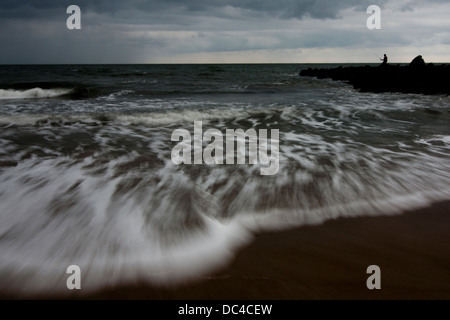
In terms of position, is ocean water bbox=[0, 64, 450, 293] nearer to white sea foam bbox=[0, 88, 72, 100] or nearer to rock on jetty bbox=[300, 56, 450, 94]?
rock on jetty bbox=[300, 56, 450, 94]

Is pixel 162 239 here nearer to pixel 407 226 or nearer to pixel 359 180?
pixel 407 226

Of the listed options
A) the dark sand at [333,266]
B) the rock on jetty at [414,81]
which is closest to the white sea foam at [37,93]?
the dark sand at [333,266]

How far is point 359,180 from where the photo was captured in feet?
10.9

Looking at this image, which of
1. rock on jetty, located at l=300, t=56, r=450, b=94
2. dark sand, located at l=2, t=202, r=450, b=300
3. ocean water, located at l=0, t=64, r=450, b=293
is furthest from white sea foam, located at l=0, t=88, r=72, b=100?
rock on jetty, located at l=300, t=56, r=450, b=94

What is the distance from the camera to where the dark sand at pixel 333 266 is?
66.1 inches

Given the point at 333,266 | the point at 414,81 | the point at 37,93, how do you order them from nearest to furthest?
the point at 333,266
the point at 414,81
the point at 37,93

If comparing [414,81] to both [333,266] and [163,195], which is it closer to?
[163,195]

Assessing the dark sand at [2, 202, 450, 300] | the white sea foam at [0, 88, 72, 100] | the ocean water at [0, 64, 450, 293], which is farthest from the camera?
the white sea foam at [0, 88, 72, 100]

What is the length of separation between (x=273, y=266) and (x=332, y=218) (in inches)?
35.2

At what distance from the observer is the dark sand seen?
1678 mm

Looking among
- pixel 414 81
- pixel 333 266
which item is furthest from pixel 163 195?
pixel 414 81

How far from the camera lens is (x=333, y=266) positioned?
74.2 inches

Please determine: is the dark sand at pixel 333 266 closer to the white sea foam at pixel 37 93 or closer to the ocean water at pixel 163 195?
the ocean water at pixel 163 195
